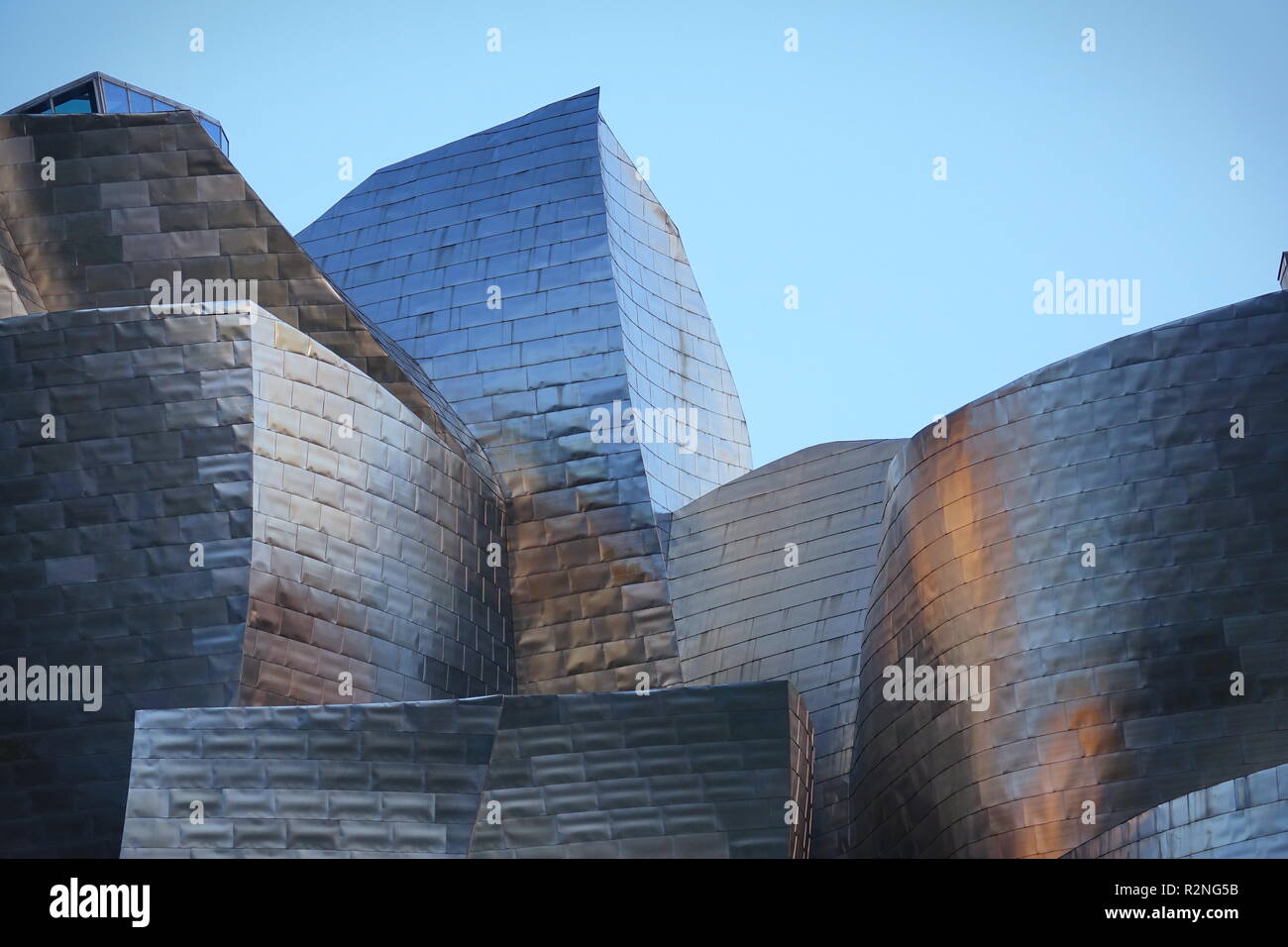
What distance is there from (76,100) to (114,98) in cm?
85

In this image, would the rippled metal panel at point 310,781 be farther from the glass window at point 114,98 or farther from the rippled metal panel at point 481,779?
the glass window at point 114,98

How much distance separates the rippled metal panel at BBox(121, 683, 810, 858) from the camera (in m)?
17.4

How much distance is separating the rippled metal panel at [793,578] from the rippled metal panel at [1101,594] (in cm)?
241

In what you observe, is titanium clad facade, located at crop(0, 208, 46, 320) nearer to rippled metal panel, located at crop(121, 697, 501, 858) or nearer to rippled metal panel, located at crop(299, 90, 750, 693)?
rippled metal panel, located at crop(299, 90, 750, 693)

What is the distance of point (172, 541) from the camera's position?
19938 mm

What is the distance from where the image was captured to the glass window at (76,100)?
44.3m

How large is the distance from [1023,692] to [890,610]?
8.18 ft

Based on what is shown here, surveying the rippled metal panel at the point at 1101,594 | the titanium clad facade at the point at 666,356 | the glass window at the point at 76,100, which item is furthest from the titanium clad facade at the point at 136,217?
the glass window at the point at 76,100

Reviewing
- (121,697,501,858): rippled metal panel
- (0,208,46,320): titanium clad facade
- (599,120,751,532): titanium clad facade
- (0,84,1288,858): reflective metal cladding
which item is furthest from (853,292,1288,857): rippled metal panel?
(0,208,46,320): titanium clad facade

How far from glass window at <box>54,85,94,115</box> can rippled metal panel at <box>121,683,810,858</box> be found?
1164 inches

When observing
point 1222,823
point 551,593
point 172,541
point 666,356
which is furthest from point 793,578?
point 1222,823

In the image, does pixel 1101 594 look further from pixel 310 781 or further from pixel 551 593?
pixel 551 593
